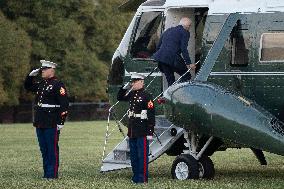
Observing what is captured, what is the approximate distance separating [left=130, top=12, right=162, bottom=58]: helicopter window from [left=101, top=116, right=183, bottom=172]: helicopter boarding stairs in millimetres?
1429

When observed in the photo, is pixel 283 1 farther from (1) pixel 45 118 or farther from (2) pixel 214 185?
(1) pixel 45 118

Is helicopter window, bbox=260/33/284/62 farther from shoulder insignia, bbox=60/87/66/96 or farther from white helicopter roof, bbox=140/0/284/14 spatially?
shoulder insignia, bbox=60/87/66/96

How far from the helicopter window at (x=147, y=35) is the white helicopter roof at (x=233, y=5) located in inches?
18.1

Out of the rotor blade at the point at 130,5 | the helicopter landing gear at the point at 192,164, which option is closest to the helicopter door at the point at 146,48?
the rotor blade at the point at 130,5

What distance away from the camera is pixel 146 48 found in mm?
19766

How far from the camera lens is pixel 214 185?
16.5 metres

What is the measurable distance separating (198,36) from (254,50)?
7.77ft

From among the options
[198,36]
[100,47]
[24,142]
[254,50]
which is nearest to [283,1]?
[254,50]

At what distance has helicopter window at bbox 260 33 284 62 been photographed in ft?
55.5

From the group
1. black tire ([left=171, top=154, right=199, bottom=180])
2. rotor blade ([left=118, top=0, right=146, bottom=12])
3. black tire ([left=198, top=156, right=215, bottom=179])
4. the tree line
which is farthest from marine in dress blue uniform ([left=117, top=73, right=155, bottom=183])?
the tree line

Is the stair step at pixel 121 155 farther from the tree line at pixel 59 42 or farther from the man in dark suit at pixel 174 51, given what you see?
the tree line at pixel 59 42

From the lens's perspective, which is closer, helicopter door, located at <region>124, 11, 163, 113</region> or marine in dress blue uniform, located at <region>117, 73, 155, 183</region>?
marine in dress blue uniform, located at <region>117, 73, 155, 183</region>

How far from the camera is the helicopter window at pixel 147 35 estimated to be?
19.5 m

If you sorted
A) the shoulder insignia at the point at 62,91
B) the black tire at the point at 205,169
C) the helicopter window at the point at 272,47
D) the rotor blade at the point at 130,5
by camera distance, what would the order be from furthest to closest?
the rotor blade at the point at 130,5
the shoulder insignia at the point at 62,91
the black tire at the point at 205,169
the helicopter window at the point at 272,47
